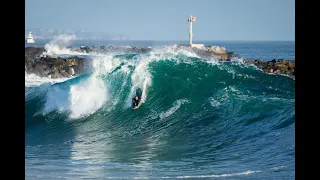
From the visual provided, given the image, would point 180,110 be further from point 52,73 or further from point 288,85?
point 52,73

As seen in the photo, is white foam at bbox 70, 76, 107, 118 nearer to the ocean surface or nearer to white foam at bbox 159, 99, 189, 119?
the ocean surface

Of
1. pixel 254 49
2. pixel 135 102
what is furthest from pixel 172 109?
pixel 254 49

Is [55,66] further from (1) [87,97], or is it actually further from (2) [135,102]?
(2) [135,102]

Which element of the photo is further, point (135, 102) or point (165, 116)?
point (135, 102)

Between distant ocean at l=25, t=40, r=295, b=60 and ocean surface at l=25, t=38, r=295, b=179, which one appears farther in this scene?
distant ocean at l=25, t=40, r=295, b=60

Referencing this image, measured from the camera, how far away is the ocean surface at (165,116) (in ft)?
26.6

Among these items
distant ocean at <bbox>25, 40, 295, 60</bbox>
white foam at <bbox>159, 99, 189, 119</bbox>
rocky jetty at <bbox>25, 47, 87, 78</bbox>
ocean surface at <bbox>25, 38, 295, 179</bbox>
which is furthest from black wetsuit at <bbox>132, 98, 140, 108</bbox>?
distant ocean at <bbox>25, 40, 295, 60</bbox>

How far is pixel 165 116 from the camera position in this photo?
1023cm

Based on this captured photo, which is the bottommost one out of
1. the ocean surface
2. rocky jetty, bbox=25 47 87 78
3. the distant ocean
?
the ocean surface

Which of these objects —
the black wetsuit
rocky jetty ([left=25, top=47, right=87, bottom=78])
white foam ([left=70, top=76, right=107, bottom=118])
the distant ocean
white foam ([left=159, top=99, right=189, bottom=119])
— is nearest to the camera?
white foam ([left=159, top=99, right=189, bottom=119])

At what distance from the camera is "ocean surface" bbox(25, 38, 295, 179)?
811 cm

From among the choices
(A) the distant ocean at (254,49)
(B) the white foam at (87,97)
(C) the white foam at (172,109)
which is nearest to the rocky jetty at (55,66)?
(B) the white foam at (87,97)
